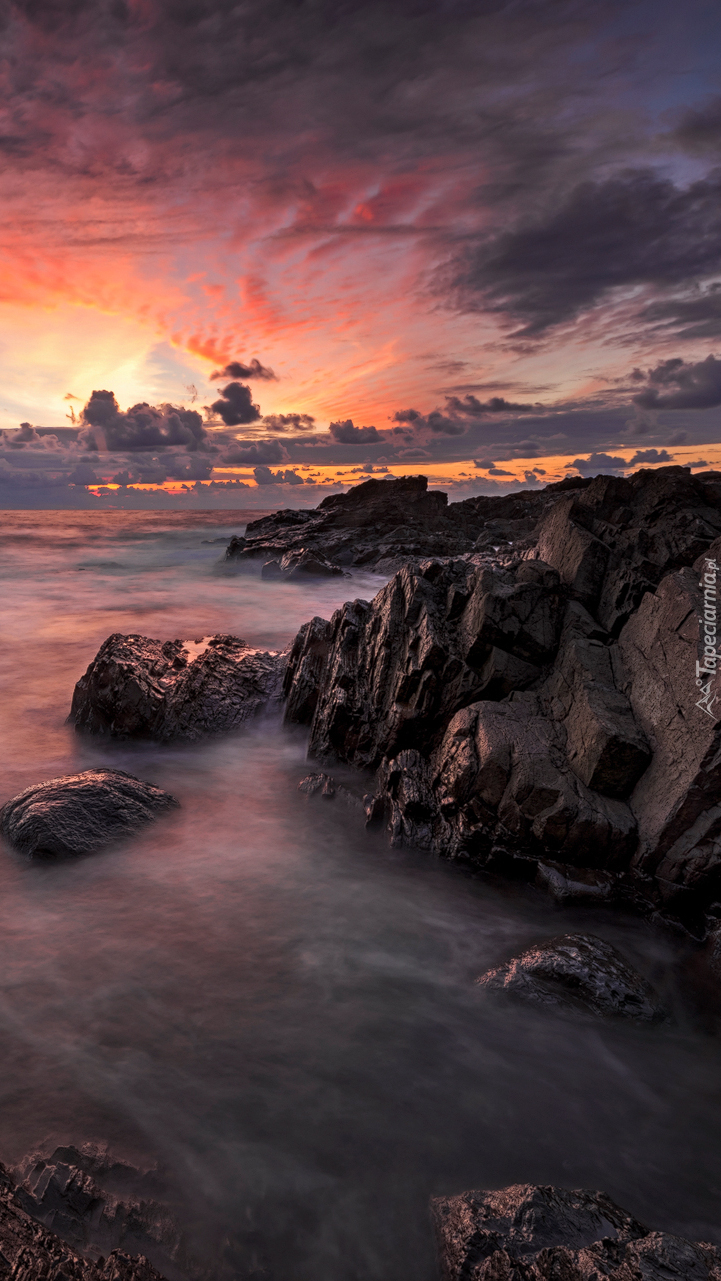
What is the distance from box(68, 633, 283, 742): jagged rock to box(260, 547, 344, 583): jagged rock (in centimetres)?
1908

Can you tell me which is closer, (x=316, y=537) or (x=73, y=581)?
(x=73, y=581)

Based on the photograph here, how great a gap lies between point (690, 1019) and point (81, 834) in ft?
25.4

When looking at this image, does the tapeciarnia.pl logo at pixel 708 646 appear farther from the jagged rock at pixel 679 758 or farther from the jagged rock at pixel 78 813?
the jagged rock at pixel 78 813

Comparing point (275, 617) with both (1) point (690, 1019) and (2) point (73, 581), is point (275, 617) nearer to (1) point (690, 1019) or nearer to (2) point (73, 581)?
(2) point (73, 581)

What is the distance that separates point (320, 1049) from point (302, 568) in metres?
29.4

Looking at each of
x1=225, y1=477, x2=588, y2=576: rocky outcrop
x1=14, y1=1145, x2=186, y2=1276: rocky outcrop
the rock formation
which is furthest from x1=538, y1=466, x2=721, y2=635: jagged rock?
x1=225, y1=477, x2=588, y2=576: rocky outcrop

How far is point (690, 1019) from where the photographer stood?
19.1 feet

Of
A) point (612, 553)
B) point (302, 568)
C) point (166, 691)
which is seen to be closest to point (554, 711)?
point (612, 553)

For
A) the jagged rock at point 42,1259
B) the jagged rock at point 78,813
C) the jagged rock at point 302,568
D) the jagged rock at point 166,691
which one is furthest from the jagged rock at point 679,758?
the jagged rock at point 302,568

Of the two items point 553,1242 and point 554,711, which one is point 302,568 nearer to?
point 554,711

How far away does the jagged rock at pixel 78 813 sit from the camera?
8.15 meters

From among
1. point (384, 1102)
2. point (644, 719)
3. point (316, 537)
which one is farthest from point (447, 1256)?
point (316, 537)

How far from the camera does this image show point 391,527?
45188mm

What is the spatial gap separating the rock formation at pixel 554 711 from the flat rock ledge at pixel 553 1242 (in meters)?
3.61
